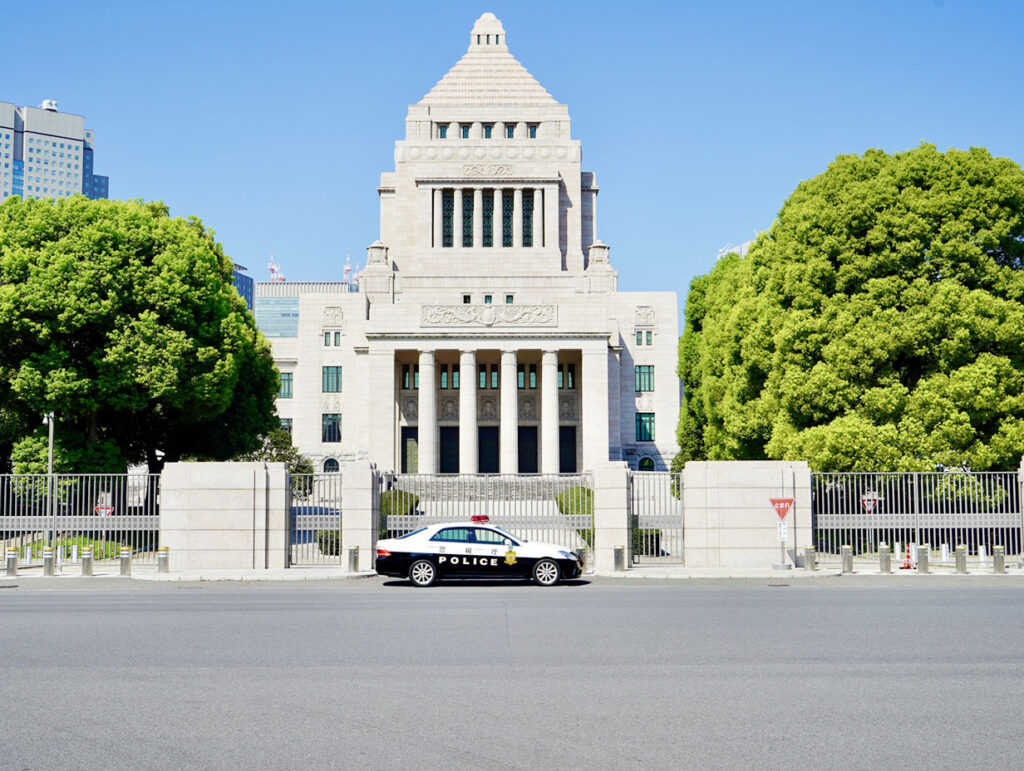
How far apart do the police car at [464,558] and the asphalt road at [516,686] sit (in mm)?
4777

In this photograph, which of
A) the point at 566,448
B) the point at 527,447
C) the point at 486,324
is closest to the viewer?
the point at 486,324

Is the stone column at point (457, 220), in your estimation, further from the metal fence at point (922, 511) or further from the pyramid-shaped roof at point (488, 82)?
the metal fence at point (922, 511)

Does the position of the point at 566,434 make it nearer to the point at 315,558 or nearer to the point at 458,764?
the point at 315,558

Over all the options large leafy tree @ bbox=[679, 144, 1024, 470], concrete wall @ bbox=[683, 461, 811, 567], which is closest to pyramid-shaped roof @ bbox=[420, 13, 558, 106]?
large leafy tree @ bbox=[679, 144, 1024, 470]

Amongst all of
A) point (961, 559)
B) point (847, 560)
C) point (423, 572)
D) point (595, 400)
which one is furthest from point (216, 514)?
point (595, 400)

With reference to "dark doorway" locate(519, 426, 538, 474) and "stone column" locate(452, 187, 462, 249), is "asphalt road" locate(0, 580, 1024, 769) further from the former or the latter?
"stone column" locate(452, 187, 462, 249)

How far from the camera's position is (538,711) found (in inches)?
375

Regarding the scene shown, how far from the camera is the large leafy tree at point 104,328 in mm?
35562

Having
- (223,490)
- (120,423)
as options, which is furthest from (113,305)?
(223,490)

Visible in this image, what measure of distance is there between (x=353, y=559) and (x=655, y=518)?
8.97 m

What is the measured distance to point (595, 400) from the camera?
62531 millimetres

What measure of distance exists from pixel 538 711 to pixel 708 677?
105 inches

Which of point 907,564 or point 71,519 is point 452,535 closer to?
point 71,519

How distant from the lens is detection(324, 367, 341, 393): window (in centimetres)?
7469
